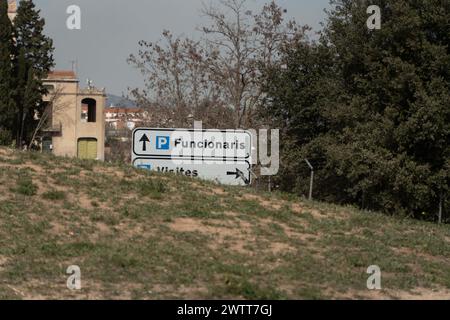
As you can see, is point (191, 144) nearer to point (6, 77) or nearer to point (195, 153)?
point (195, 153)

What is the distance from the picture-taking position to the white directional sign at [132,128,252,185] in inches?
576

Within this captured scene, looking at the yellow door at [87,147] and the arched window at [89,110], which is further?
the arched window at [89,110]

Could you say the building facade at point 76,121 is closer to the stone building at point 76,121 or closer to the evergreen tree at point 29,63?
the stone building at point 76,121

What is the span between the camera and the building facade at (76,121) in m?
59.7

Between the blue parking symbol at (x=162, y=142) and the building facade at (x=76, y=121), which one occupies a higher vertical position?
the building facade at (x=76, y=121)

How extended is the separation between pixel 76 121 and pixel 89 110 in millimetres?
3130

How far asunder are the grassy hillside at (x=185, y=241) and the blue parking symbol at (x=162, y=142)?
8.04 ft

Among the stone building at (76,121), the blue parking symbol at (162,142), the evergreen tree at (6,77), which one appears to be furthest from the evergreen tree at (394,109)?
the stone building at (76,121)

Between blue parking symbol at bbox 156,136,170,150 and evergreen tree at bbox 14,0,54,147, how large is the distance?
2524 cm

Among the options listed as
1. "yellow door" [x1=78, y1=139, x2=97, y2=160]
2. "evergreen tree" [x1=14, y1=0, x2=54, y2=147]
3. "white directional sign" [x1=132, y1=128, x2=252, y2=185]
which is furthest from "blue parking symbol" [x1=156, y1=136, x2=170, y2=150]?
"yellow door" [x1=78, y1=139, x2=97, y2=160]

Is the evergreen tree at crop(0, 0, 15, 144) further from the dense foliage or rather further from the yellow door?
the yellow door

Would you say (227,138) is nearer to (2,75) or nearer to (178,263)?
(178,263)

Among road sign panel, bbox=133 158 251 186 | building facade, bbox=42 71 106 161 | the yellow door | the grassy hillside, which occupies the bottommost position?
the grassy hillside

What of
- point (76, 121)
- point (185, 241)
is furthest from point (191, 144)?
point (76, 121)
